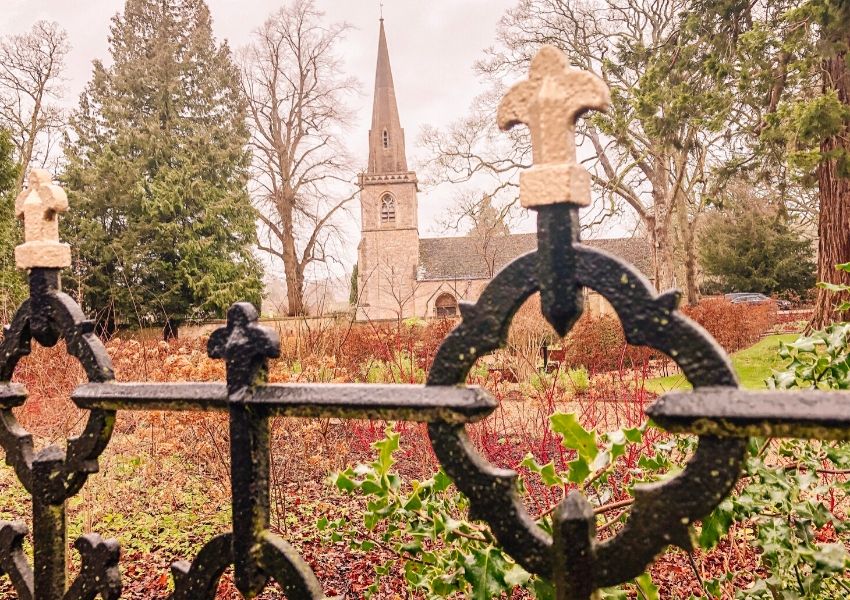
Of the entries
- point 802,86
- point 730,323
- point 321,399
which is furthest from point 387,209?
point 321,399

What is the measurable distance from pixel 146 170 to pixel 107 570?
23133 millimetres

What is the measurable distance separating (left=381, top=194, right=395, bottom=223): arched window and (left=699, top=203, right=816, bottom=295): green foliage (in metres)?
18.9

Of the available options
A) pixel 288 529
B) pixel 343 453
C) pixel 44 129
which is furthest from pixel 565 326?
pixel 44 129

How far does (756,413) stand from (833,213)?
380 inches

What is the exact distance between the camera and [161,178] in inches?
832

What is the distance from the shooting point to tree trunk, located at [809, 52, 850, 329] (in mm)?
7965

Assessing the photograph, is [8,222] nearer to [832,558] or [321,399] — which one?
[321,399]

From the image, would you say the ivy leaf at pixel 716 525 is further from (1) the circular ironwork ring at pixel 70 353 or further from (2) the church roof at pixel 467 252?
(2) the church roof at pixel 467 252

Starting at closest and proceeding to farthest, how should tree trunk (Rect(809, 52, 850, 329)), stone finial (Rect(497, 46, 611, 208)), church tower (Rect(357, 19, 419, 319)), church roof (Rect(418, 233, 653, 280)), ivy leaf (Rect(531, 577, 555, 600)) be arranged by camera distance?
stone finial (Rect(497, 46, 611, 208)) → ivy leaf (Rect(531, 577, 555, 600)) → tree trunk (Rect(809, 52, 850, 329)) → church tower (Rect(357, 19, 419, 319)) → church roof (Rect(418, 233, 653, 280))

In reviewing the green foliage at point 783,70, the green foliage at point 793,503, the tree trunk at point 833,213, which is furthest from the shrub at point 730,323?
the green foliage at point 793,503

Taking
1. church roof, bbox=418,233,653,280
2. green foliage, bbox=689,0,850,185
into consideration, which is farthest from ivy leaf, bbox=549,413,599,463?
church roof, bbox=418,233,653,280

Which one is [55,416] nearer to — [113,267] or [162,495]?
[162,495]

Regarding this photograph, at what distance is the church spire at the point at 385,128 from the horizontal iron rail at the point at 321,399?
37.5m

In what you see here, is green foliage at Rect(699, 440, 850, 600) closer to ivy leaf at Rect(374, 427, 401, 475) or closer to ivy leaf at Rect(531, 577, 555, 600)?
ivy leaf at Rect(531, 577, 555, 600)
